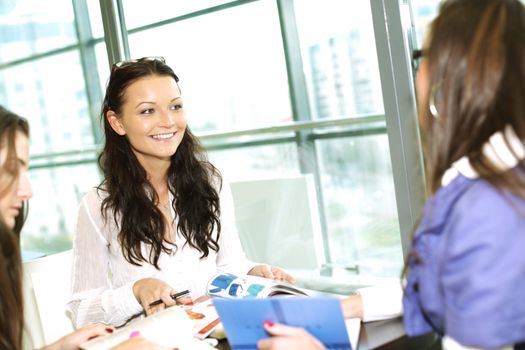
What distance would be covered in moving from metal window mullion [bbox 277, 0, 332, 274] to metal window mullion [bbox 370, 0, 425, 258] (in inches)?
25.7

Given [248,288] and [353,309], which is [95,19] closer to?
[248,288]

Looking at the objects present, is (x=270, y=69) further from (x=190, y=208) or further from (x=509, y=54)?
(x=509, y=54)

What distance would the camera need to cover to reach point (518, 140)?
99 cm

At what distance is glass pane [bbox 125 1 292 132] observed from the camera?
3.16 m

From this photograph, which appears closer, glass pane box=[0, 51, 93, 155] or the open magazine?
the open magazine

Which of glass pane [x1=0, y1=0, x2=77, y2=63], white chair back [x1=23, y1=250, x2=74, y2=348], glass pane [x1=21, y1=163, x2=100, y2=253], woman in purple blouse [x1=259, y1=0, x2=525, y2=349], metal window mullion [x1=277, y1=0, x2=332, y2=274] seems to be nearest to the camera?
woman in purple blouse [x1=259, y1=0, x2=525, y2=349]

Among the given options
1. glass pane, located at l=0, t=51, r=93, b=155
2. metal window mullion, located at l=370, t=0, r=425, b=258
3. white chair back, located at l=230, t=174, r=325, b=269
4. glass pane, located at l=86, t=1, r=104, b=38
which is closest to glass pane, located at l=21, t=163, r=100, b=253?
glass pane, located at l=0, t=51, r=93, b=155

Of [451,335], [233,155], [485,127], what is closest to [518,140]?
[485,127]

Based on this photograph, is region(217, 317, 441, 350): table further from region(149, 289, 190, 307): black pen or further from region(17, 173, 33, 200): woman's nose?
region(17, 173, 33, 200): woman's nose

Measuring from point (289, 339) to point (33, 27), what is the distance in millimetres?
3617

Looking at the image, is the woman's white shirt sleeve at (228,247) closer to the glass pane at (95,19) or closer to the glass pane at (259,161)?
the glass pane at (259,161)

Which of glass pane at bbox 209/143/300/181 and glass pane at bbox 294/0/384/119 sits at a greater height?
glass pane at bbox 294/0/384/119

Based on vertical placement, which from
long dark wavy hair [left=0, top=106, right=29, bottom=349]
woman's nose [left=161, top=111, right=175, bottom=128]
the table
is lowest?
the table

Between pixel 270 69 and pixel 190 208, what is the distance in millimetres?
1295
